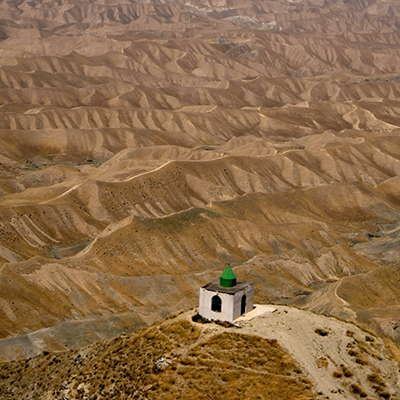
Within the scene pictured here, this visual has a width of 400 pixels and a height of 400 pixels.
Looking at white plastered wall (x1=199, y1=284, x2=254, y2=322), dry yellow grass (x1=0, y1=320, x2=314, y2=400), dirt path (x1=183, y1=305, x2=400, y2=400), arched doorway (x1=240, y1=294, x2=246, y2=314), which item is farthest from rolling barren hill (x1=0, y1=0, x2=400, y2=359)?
dirt path (x1=183, y1=305, x2=400, y2=400)

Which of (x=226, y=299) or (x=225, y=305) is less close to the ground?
(x=226, y=299)

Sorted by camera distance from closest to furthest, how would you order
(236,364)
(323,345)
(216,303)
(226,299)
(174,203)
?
(236,364) < (323,345) < (226,299) < (216,303) < (174,203)

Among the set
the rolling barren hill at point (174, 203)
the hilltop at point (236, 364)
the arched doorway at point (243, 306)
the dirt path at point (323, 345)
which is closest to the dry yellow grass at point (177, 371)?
the hilltop at point (236, 364)

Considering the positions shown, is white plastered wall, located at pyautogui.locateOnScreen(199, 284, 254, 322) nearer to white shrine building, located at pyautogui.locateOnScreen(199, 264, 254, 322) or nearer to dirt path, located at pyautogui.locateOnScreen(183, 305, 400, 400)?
white shrine building, located at pyautogui.locateOnScreen(199, 264, 254, 322)

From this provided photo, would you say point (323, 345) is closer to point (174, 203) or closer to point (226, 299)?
point (226, 299)

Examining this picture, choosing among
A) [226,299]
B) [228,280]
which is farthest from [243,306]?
[226,299]

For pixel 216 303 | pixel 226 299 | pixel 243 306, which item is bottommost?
pixel 243 306

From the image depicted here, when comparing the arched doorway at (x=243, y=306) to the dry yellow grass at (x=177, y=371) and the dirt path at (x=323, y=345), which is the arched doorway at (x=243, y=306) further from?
the dry yellow grass at (x=177, y=371)
